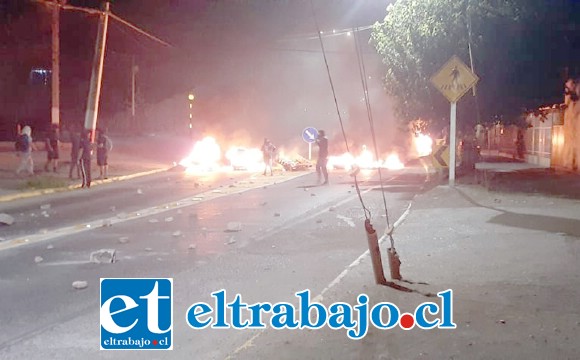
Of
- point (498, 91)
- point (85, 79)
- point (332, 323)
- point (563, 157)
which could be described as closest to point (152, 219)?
point (332, 323)

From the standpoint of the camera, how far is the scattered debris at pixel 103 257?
9039 mm

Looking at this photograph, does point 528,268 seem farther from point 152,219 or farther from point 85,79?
point 85,79

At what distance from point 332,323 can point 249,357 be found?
1056 mm

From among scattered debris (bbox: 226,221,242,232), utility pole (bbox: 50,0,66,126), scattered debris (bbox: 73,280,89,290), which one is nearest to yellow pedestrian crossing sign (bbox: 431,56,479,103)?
scattered debris (bbox: 226,221,242,232)

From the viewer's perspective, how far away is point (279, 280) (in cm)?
799

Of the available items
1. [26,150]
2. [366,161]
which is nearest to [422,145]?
[366,161]

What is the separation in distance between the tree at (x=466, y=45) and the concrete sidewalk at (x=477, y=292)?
31.3ft

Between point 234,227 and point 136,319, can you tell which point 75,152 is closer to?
point 234,227

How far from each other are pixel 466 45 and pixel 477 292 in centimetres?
1573

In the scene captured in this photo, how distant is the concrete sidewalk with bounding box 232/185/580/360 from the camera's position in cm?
504

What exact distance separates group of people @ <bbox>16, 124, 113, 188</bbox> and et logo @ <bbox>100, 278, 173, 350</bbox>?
1517cm

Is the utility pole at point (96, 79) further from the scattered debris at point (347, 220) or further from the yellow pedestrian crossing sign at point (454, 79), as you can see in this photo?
the scattered debris at point (347, 220)

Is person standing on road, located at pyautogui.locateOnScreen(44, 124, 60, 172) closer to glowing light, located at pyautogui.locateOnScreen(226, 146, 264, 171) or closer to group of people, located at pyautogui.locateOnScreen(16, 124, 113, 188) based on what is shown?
group of people, located at pyautogui.locateOnScreen(16, 124, 113, 188)

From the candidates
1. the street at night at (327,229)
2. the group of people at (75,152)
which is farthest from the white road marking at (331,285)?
the group of people at (75,152)
